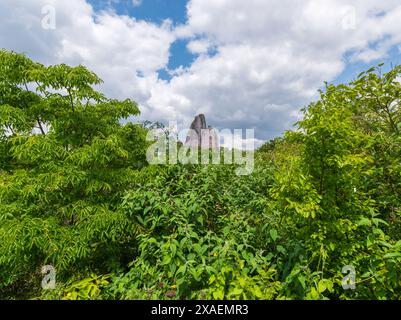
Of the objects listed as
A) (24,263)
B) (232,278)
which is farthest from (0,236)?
(232,278)

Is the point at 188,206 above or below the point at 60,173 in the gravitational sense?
below

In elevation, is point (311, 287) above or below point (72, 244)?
below

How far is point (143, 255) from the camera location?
2367mm

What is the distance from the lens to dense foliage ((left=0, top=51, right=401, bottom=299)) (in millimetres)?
1930

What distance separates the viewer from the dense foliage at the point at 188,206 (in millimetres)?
1930

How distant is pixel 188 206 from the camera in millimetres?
2613

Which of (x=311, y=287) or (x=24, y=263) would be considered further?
(x=24, y=263)

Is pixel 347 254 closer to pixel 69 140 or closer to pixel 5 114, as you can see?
pixel 69 140

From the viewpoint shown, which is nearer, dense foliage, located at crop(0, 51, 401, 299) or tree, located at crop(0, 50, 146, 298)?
dense foliage, located at crop(0, 51, 401, 299)

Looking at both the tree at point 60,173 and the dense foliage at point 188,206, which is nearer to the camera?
the dense foliage at point 188,206
